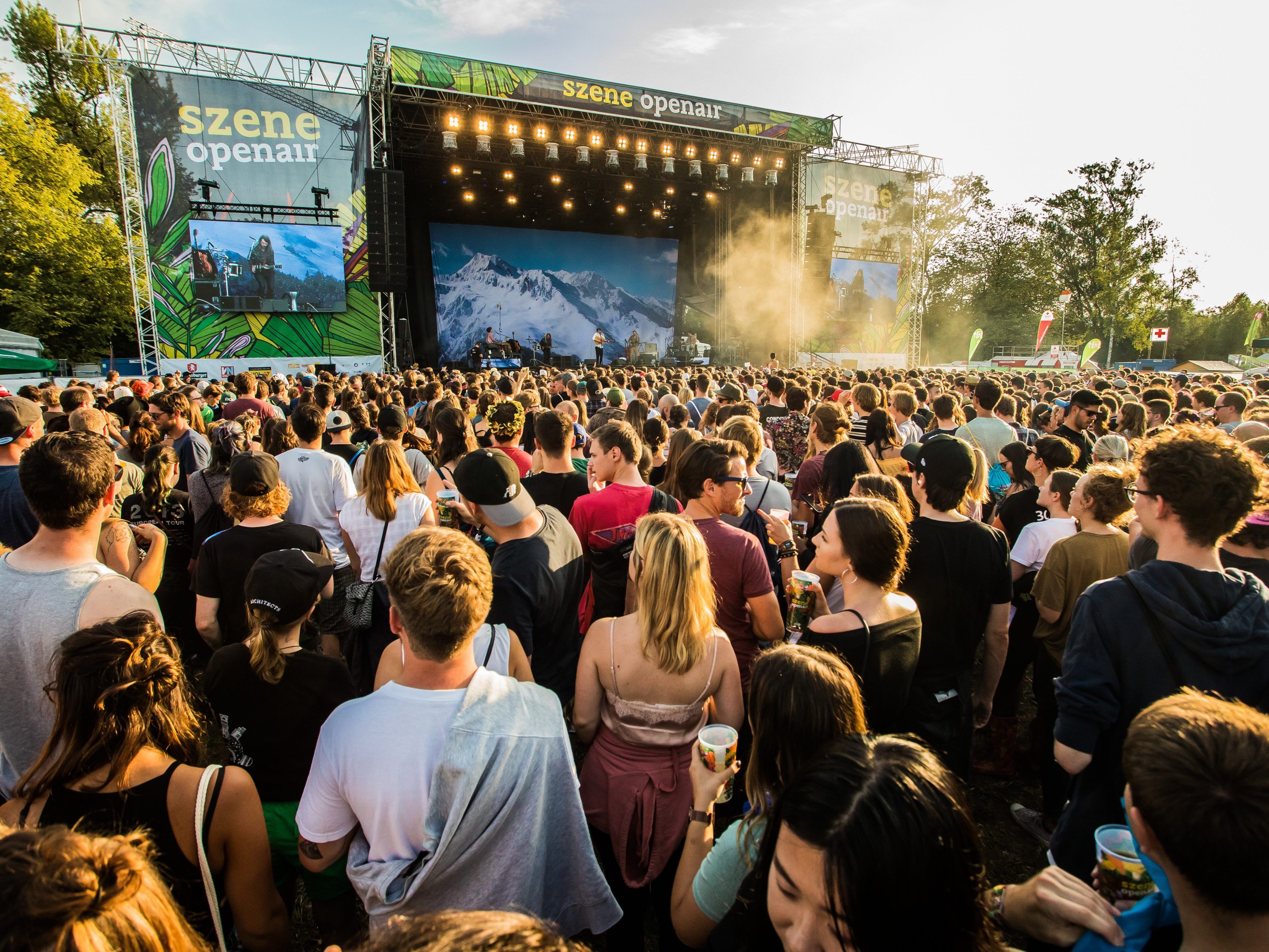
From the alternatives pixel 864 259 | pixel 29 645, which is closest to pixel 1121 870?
pixel 29 645

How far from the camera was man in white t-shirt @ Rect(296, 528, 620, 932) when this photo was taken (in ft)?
4.43

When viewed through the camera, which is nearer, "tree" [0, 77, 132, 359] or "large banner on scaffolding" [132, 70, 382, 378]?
"large banner on scaffolding" [132, 70, 382, 378]

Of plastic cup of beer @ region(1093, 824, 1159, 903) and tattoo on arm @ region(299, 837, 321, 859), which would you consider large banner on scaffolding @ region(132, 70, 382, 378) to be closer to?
tattoo on arm @ region(299, 837, 321, 859)

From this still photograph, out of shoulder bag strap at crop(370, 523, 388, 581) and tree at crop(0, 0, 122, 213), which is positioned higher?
tree at crop(0, 0, 122, 213)

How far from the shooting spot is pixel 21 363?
45.8 feet

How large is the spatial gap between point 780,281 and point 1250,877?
814 inches

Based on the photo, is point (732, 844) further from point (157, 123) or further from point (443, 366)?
point (443, 366)

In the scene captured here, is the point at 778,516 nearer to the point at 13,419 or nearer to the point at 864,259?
the point at 13,419

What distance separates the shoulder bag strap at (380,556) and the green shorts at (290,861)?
138cm

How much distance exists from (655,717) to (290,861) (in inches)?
46.6

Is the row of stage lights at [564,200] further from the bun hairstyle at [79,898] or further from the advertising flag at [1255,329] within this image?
the advertising flag at [1255,329]

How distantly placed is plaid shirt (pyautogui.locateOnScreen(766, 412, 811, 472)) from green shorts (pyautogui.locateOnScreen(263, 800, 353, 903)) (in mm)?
4097

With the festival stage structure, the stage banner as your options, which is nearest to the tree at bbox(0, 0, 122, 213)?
the festival stage structure

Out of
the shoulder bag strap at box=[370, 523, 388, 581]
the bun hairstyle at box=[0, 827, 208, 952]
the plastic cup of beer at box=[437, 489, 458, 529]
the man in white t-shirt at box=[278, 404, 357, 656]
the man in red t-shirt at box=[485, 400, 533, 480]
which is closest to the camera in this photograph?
the bun hairstyle at box=[0, 827, 208, 952]
